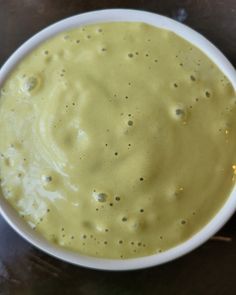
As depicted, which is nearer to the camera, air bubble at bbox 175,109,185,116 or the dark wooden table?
air bubble at bbox 175,109,185,116

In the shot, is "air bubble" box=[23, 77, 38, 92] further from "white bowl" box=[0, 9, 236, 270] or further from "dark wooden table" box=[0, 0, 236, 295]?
"dark wooden table" box=[0, 0, 236, 295]

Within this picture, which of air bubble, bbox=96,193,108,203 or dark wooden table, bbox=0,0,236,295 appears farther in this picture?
dark wooden table, bbox=0,0,236,295

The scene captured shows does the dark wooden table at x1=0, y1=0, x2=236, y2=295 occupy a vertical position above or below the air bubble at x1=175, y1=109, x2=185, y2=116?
below

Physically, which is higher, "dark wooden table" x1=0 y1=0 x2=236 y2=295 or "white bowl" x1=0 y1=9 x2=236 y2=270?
"white bowl" x1=0 y1=9 x2=236 y2=270

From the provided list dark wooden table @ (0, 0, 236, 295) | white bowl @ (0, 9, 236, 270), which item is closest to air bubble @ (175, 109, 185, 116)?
white bowl @ (0, 9, 236, 270)

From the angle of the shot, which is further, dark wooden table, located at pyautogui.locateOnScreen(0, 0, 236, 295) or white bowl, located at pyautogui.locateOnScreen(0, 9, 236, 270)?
dark wooden table, located at pyautogui.locateOnScreen(0, 0, 236, 295)

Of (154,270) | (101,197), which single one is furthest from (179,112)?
(154,270)

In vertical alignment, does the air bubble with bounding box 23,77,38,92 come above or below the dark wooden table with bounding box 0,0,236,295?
above

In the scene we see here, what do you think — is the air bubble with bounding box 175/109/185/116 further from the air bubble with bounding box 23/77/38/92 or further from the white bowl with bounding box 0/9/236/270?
the air bubble with bounding box 23/77/38/92

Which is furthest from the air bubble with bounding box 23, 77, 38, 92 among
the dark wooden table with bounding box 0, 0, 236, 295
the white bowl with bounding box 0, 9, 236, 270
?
the dark wooden table with bounding box 0, 0, 236, 295
